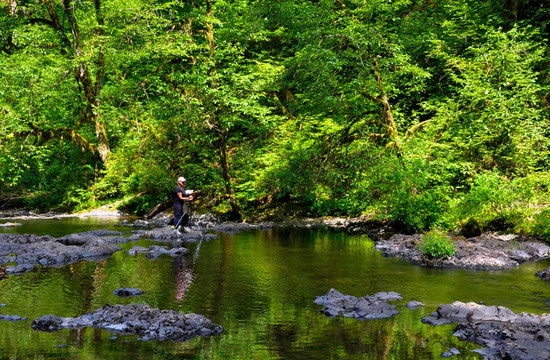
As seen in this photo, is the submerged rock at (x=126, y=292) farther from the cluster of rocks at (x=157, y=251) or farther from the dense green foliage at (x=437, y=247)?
the dense green foliage at (x=437, y=247)

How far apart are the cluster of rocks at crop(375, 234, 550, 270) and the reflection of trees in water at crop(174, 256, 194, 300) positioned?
5822 millimetres

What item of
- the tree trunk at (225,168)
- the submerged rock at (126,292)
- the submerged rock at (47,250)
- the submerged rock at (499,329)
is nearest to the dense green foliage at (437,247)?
the submerged rock at (499,329)

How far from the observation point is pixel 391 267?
45.1 ft

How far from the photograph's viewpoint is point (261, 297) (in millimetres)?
10391

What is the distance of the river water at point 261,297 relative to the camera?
712 cm

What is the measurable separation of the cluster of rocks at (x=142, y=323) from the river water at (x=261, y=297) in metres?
0.20

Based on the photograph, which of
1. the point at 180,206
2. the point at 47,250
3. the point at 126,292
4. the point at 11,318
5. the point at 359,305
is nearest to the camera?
the point at 11,318

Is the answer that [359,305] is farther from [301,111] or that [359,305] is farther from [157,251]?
[301,111]

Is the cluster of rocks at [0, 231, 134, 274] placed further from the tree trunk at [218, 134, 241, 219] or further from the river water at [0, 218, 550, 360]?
the tree trunk at [218, 134, 241, 219]

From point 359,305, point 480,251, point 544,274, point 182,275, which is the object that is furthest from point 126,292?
point 480,251

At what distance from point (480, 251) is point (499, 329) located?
736 centimetres

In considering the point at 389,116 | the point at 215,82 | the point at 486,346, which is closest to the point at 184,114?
the point at 215,82

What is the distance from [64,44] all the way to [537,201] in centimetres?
2753

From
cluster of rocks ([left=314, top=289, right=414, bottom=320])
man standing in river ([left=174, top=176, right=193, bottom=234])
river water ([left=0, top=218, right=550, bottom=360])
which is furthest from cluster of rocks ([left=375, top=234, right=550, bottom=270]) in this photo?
man standing in river ([left=174, top=176, right=193, bottom=234])
